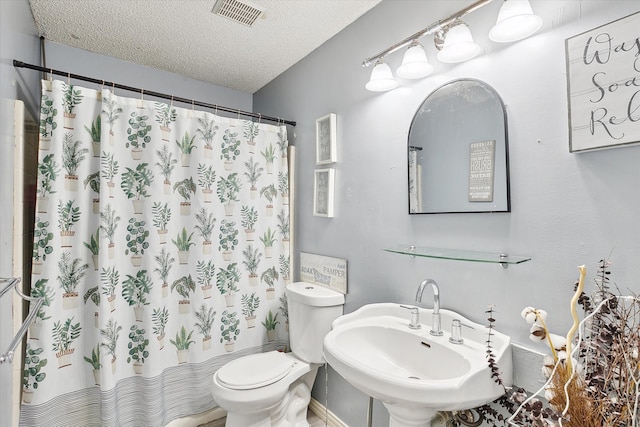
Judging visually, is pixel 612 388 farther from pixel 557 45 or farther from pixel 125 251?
pixel 125 251

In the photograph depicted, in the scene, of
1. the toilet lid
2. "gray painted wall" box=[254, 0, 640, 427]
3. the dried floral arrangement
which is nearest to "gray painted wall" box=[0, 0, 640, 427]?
"gray painted wall" box=[254, 0, 640, 427]

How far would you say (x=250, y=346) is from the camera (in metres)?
2.09

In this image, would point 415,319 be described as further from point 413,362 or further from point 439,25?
point 439,25

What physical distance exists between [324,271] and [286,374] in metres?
0.63

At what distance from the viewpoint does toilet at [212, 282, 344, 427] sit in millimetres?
1569

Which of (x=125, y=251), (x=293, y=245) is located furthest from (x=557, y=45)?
(x=125, y=251)

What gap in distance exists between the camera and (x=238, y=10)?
1.74m

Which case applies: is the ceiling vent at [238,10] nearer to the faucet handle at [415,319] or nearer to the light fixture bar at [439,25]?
the light fixture bar at [439,25]

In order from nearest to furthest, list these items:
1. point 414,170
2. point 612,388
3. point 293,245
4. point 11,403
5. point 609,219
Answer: point 612,388 < point 609,219 < point 11,403 < point 414,170 < point 293,245

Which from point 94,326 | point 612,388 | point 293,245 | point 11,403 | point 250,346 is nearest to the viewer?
point 612,388

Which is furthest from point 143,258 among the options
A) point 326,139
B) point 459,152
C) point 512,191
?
point 512,191

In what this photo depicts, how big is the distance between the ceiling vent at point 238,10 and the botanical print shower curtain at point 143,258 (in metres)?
0.58

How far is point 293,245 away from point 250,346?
74 cm

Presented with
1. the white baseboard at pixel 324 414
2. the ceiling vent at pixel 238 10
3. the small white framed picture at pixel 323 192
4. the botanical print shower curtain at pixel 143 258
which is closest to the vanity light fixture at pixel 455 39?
the small white framed picture at pixel 323 192
